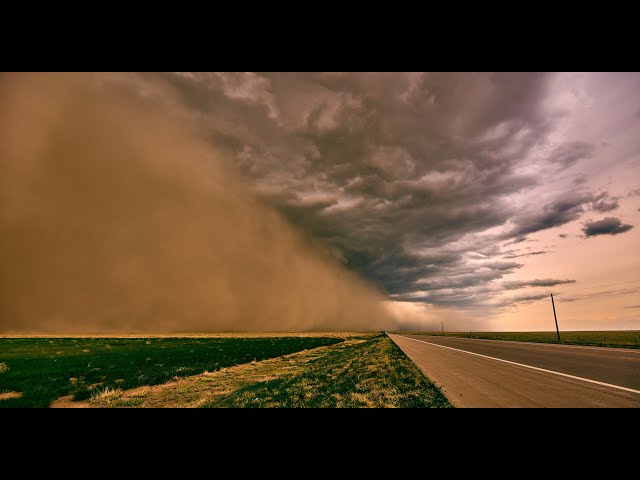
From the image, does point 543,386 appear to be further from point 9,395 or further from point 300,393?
point 9,395

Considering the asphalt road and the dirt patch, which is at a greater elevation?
the asphalt road

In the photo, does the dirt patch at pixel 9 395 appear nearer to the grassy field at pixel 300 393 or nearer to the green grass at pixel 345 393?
the grassy field at pixel 300 393

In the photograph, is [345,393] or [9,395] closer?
[345,393]

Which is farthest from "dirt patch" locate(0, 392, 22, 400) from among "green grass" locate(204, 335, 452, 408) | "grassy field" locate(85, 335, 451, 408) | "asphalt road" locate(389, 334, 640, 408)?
"asphalt road" locate(389, 334, 640, 408)

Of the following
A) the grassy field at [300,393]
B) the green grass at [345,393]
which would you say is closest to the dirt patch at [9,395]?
the grassy field at [300,393]

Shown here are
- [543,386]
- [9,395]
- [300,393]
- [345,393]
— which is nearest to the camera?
[543,386]

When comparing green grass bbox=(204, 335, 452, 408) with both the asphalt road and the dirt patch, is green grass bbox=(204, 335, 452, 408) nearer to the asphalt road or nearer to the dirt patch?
the asphalt road

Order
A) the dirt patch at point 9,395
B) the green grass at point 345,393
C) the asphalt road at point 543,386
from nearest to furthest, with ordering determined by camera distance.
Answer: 1. the asphalt road at point 543,386
2. the green grass at point 345,393
3. the dirt patch at point 9,395

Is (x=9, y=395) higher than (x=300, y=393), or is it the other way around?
(x=300, y=393)

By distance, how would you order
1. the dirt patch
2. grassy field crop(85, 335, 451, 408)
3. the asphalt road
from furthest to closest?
1. the dirt patch
2. grassy field crop(85, 335, 451, 408)
3. the asphalt road

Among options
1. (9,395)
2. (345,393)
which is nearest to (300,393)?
(345,393)
